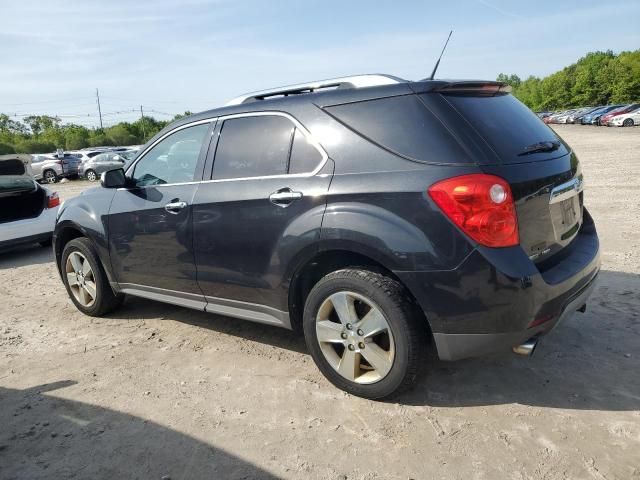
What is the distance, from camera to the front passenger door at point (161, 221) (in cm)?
384

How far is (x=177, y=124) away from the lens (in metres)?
4.13

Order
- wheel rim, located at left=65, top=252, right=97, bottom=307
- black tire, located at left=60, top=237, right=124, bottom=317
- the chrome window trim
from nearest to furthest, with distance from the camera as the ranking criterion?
the chrome window trim
black tire, located at left=60, top=237, right=124, bottom=317
wheel rim, located at left=65, top=252, right=97, bottom=307

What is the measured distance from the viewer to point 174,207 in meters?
3.85

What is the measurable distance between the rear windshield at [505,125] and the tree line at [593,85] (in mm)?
50813

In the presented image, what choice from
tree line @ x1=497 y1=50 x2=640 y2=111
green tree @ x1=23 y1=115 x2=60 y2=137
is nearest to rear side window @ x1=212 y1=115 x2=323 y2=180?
tree line @ x1=497 y1=50 x2=640 y2=111

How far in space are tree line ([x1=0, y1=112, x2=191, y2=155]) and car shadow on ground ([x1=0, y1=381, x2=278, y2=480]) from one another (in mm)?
45915

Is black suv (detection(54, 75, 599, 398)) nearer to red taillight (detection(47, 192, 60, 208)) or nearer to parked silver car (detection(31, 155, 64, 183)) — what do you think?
red taillight (detection(47, 192, 60, 208))

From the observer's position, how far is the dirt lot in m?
2.54

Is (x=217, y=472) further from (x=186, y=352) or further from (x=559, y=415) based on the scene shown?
(x=559, y=415)

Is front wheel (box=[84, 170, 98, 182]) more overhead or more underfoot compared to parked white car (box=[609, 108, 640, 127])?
more underfoot

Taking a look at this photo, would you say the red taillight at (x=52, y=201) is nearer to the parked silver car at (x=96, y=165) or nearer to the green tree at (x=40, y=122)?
the parked silver car at (x=96, y=165)

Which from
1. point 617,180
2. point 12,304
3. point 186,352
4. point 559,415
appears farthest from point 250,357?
point 617,180

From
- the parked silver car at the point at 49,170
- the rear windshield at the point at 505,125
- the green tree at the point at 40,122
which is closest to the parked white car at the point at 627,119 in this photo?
the parked silver car at the point at 49,170

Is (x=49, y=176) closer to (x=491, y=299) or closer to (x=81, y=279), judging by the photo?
(x=81, y=279)
